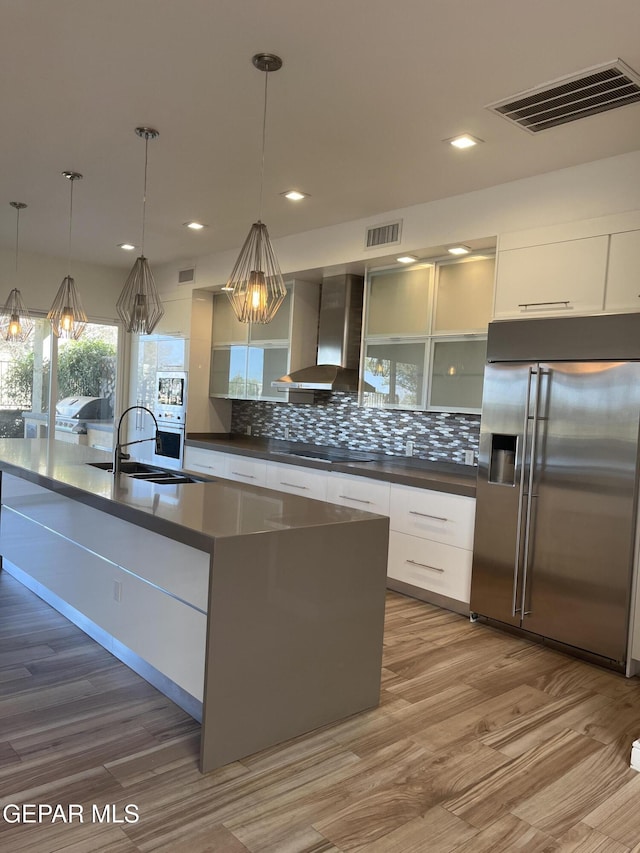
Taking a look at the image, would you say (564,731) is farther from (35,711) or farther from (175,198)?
(175,198)

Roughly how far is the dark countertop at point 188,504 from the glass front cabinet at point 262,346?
2466 mm

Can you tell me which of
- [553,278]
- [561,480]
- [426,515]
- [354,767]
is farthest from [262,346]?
[354,767]

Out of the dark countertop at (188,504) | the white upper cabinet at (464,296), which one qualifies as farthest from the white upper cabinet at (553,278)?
the dark countertop at (188,504)

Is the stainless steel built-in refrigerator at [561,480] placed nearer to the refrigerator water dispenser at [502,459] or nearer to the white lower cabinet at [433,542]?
the refrigerator water dispenser at [502,459]

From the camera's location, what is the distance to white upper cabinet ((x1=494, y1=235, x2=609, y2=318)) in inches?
137

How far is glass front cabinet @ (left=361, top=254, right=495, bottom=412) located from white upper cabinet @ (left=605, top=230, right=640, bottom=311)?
37.9 inches

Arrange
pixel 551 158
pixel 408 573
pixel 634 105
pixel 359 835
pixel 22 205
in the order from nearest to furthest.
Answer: pixel 359 835
pixel 634 105
pixel 551 158
pixel 408 573
pixel 22 205

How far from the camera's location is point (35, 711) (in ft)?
8.61

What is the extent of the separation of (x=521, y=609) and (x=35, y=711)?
2.56 metres

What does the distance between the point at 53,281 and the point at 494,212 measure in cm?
501

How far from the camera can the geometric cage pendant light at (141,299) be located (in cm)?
346

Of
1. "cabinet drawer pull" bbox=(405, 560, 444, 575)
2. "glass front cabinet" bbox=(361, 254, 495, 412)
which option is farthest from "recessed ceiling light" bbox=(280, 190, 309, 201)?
"cabinet drawer pull" bbox=(405, 560, 444, 575)

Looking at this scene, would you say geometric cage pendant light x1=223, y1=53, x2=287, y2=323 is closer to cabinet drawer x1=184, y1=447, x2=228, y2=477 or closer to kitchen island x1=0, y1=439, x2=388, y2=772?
kitchen island x1=0, y1=439, x2=388, y2=772

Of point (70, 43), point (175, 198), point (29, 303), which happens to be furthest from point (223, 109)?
point (29, 303)
